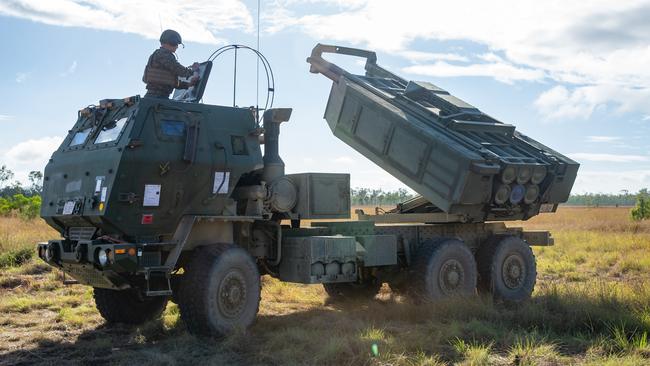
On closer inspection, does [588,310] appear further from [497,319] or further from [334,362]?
[334,362]

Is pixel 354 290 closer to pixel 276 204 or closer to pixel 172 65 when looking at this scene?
pixel 276 204

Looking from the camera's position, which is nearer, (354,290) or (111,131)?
(111,131)

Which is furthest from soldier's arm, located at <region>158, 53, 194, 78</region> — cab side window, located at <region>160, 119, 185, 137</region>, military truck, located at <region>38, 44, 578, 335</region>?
cab side window, located at <region>160, 119, 185, 137</region>

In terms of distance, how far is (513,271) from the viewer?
37.9 ft

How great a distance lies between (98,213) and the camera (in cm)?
773

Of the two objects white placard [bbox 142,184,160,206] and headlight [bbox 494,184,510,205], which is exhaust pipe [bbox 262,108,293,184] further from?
headlight [bbox 494,184,510,205]

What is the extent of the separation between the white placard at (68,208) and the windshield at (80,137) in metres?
0.92

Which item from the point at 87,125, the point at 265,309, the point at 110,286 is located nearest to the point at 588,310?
the point at 265,309

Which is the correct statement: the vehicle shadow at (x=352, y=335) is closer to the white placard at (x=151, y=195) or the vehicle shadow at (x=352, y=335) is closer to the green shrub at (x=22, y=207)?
the white placard at (x=151, y=195)

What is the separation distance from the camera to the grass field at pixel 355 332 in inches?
274

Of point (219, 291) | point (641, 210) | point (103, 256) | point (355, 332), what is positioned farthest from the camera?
point (641, 210)

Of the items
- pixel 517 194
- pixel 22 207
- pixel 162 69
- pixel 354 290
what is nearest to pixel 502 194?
pixel 517 194

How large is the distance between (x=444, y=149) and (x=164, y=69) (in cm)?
405

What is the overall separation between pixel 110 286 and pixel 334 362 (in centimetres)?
300
